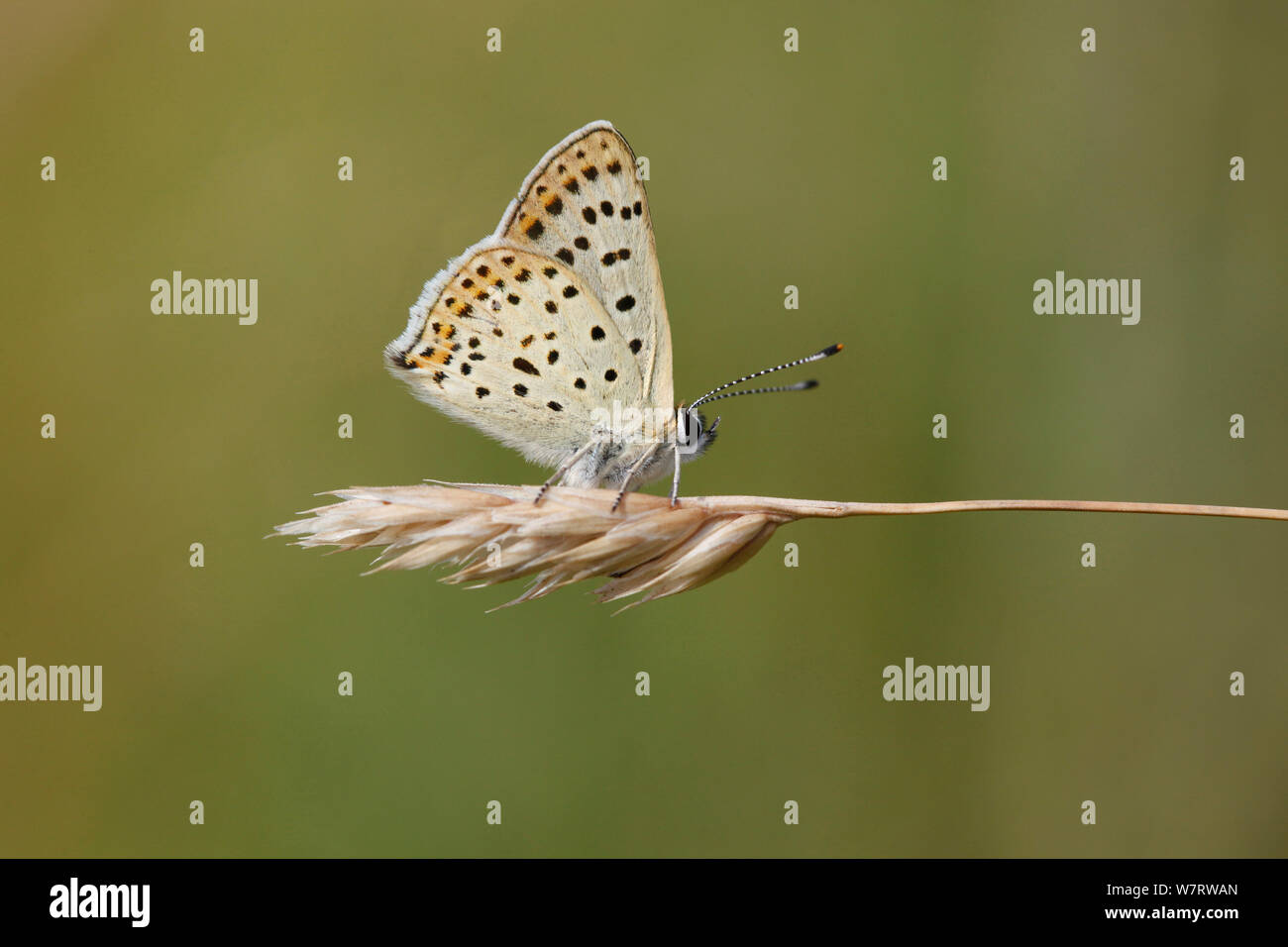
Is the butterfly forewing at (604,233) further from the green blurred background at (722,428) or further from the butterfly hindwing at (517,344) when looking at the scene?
the green blurred background at (722,428)

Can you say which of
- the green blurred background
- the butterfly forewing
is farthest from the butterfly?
the green blurred background

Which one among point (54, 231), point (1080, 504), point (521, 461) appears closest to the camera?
point (1080, 504)

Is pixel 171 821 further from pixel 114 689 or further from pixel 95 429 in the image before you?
pixel 95 429

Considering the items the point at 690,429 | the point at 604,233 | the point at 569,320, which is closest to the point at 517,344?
the point at 569,320

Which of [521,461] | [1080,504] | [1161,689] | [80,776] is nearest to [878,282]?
[521,461]

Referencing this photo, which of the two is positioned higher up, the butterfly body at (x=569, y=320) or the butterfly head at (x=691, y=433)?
the butterfly body at (x=569, y=320)

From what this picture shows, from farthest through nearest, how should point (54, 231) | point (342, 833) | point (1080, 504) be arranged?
point (54, 231) → point (342, 833) → point (1080, 504)

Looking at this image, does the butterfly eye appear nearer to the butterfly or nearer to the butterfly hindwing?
the butterfly

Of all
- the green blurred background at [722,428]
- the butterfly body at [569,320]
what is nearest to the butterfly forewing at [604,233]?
the butterfly body at [569,320]
